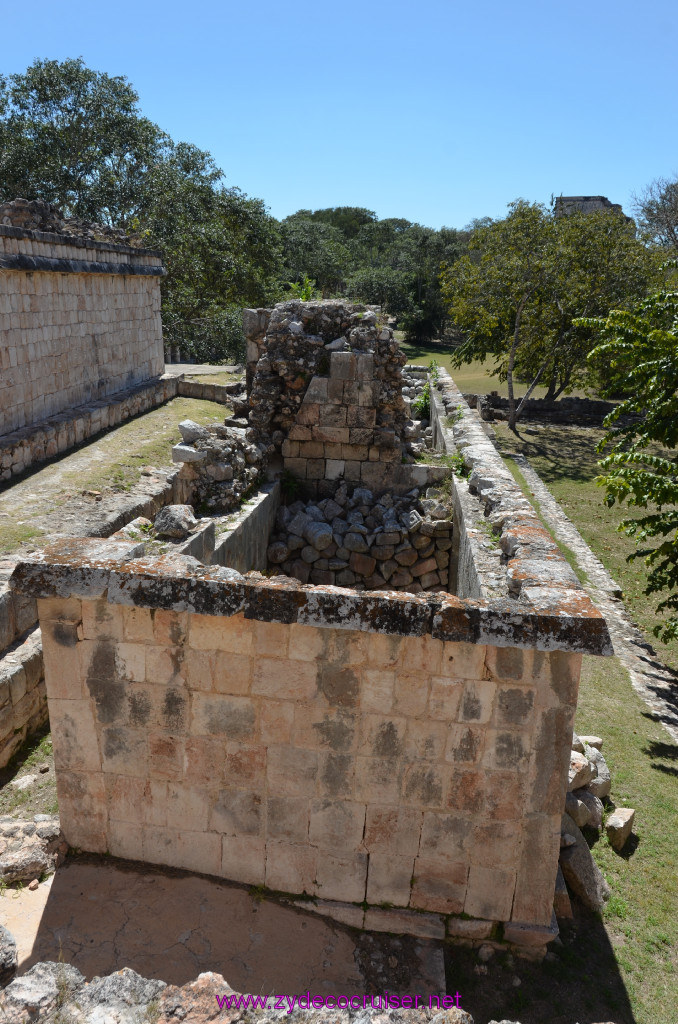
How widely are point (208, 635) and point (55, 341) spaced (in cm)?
1036

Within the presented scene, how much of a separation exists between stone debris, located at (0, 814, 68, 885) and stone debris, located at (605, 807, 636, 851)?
403 centimetres

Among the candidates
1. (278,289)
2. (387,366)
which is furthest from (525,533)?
(278,289)

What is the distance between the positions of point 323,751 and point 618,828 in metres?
2.94

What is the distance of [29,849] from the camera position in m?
4.37

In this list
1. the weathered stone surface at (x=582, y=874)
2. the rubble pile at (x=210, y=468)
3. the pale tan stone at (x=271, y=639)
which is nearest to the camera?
the pale tan stone at (x=271, y=639)

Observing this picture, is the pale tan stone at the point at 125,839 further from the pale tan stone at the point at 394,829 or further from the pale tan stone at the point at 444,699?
the pale tan stone at the point at 444,699

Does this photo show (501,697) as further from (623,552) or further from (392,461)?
(623,552)

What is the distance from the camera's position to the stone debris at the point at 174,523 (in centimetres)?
584

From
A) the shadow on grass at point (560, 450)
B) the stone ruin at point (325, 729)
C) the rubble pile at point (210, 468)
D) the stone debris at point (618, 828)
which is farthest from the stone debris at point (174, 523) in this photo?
the shadow on grass at point (560, 450)

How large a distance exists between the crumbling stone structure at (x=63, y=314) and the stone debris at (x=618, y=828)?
9.58 meters

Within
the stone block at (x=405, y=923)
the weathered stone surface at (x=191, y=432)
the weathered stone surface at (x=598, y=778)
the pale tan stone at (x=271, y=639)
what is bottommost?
the weathered stone surface at (x=598, y=778)

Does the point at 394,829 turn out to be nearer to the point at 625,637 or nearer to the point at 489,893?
the point at 489,893

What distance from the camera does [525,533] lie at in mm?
5277

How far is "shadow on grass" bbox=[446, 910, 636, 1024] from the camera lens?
13.0ft
